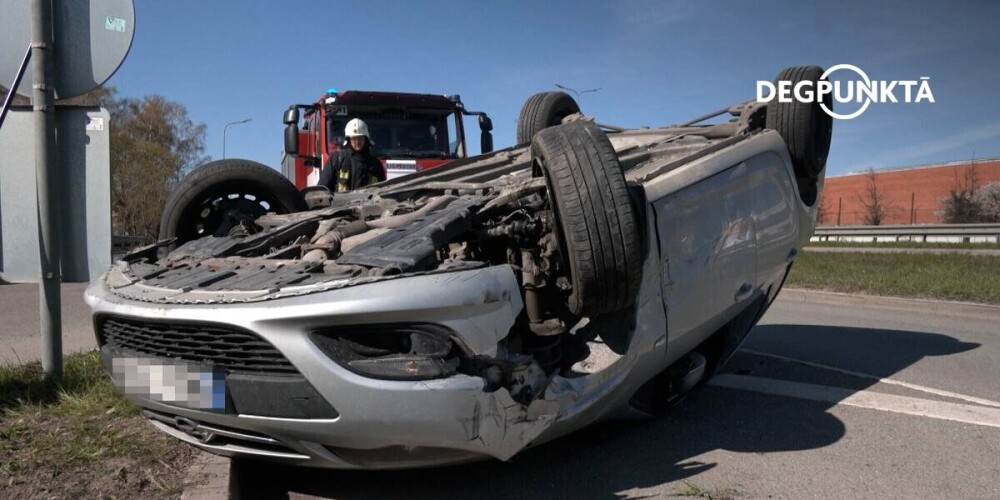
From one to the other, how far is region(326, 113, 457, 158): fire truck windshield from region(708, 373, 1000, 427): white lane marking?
Answer: 5.86 meters

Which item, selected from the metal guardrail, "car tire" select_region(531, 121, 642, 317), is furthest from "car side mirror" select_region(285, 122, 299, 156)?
the metal guardrail

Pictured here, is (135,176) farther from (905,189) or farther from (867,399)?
(905,189)

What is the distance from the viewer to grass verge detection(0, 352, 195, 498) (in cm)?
291

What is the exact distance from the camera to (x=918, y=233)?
24406mm

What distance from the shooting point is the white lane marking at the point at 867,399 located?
165 inches

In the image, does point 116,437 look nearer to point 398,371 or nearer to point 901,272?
point 398,371

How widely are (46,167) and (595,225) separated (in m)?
3.20

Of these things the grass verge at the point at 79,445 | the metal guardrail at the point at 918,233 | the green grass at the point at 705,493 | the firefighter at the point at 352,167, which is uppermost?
the firefighter at the point at 352,167

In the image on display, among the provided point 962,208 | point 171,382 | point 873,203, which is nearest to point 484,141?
point 171,382

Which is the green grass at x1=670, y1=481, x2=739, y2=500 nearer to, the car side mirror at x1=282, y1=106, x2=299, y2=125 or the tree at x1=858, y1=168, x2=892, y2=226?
the car side mirror at x1=282, y1=106, x2=299, y2=125

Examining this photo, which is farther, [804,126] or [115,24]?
[804,126]

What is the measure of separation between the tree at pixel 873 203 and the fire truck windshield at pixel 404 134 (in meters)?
32.8

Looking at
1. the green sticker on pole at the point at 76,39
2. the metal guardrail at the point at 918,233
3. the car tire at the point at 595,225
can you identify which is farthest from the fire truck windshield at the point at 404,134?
the metal guardrail at the point at 918,233

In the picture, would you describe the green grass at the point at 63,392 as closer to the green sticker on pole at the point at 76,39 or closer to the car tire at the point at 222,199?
the car tire at the point at 222,199
